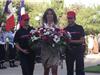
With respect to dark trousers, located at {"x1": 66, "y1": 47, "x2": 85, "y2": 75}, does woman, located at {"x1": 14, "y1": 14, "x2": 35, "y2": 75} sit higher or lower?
higher

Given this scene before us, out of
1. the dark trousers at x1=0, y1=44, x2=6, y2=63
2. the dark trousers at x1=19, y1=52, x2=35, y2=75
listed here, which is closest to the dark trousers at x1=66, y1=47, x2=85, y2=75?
the dark trousers at x1=19, y1=52, x2=35, y2=75

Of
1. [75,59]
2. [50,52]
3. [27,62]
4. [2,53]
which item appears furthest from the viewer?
[2,53]

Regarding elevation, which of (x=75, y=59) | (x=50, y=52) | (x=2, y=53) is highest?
(x=50, y=52)

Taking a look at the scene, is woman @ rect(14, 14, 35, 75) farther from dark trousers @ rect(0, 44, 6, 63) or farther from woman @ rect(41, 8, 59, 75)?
dark trousers @ rect(0, 44, 6, 63)

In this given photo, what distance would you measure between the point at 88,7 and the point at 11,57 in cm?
2932

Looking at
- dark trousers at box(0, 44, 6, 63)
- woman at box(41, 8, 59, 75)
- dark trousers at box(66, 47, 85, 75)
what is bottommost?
dark trousers at box(0, 44, 6, 63)

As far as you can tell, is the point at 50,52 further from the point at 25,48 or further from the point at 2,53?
the point at 2,53

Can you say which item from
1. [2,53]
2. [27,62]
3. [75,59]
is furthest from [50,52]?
[2,53]

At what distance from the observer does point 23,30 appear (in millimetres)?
8805

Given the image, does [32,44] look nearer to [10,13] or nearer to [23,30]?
[23,30]

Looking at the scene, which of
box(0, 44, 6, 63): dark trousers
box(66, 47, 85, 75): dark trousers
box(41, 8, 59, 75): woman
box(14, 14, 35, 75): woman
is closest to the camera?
box(41, 8, 59, 75): woman

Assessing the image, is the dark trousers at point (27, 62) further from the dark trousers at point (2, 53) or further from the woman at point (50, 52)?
the dark trousers at point (2, 53)

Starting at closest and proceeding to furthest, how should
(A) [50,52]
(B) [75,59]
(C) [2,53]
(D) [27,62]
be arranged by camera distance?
(A) [50,52] < (D) [27,62] < (B) [75,59] < (C) [2,53]

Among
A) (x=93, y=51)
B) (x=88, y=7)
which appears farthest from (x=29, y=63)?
(x=88, y=7)
